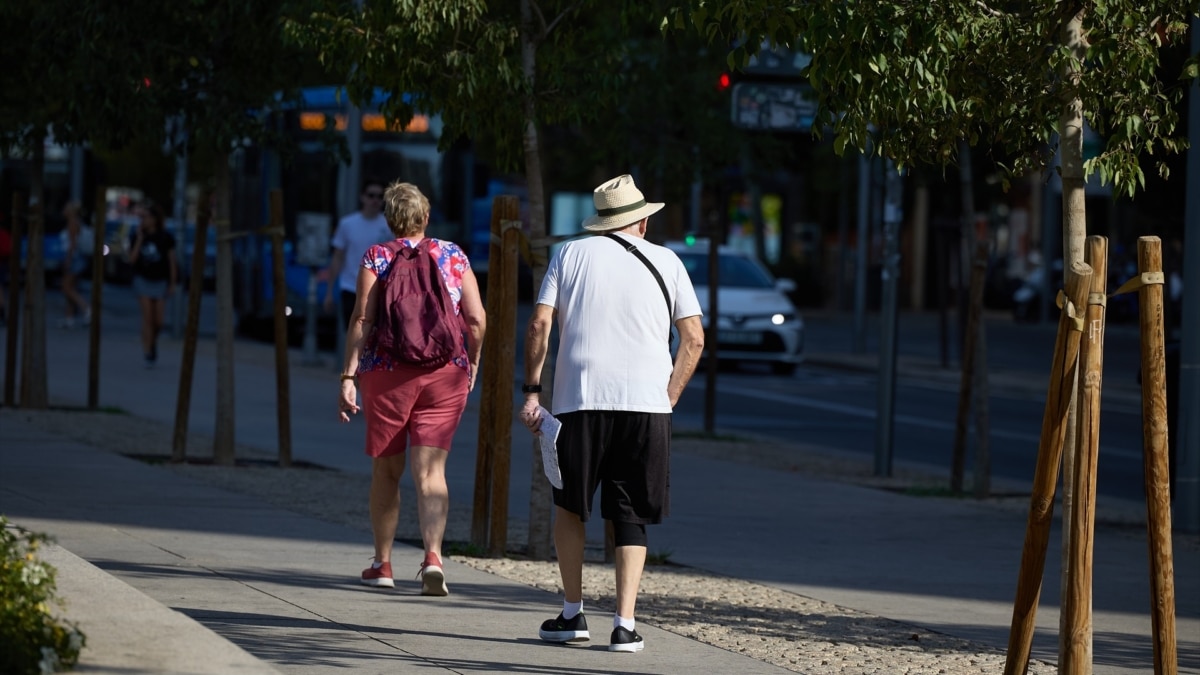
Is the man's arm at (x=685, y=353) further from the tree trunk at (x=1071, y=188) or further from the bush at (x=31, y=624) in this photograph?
the bush at (x=31, y=624)

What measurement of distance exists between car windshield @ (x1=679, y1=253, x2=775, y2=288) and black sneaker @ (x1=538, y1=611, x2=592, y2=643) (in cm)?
1799

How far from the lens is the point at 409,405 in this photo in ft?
26.1

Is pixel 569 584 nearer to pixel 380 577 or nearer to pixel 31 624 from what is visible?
pixel 380 577

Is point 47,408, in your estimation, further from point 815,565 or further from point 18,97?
point 815,565

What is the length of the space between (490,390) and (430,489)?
110cm

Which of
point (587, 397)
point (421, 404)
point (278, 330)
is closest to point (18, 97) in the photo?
point (278, 330)

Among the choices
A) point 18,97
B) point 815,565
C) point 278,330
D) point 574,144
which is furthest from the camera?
point 574,144

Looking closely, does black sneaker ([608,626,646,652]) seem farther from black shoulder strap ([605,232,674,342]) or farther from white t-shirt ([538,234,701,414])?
black shoulder strap ([605,232,674,342])

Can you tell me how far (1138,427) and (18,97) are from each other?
11504 mm

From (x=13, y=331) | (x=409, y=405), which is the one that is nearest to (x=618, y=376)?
(x=409, y=405)

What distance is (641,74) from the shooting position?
21.1 m

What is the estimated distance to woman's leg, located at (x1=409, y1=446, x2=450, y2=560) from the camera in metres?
7.96

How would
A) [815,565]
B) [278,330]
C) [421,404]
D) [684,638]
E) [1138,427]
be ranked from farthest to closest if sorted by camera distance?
[1138,427], [278,330], [815,565], [421,404], [684,638]

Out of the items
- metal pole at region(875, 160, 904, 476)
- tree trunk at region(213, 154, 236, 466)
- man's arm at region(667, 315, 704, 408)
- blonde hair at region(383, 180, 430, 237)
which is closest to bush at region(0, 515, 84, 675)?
man's arm at region(667, 315, 704, 408)
